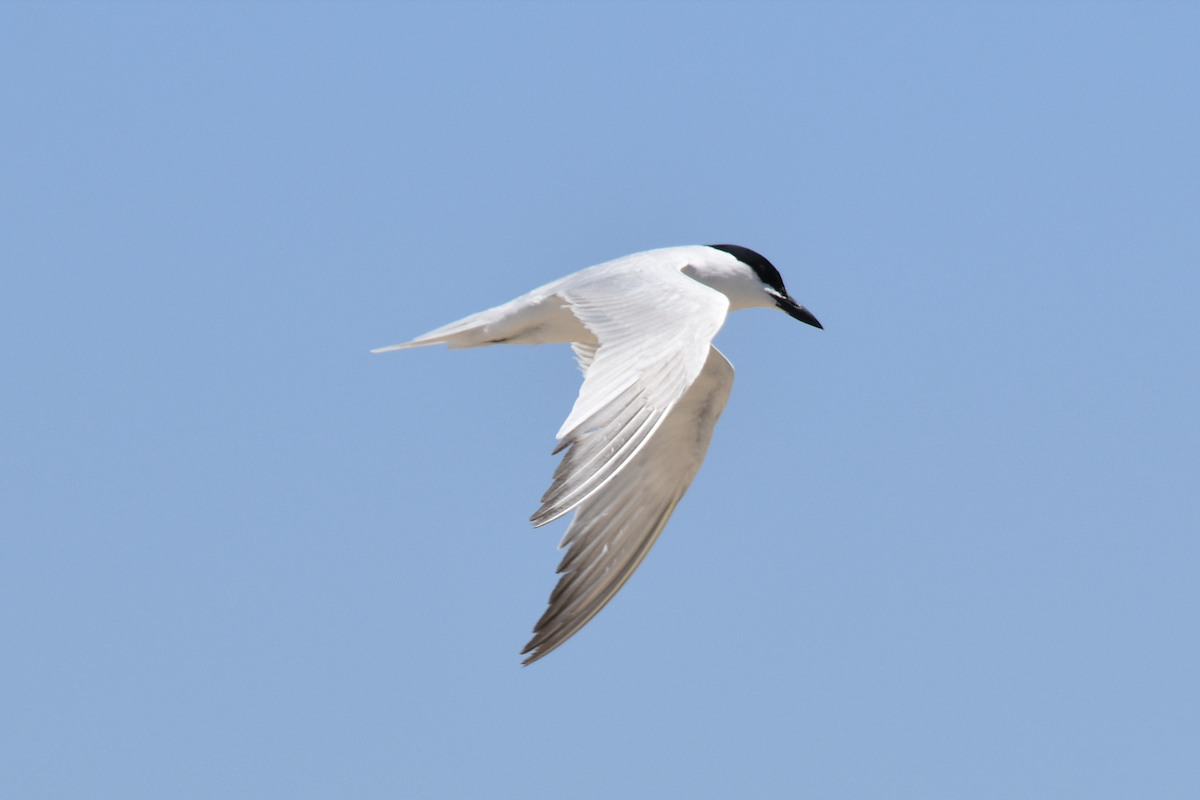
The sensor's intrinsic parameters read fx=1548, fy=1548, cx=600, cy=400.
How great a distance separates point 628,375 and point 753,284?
3.34m

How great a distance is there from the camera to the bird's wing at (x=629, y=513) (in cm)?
819

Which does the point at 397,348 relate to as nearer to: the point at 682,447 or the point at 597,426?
the point at 682,447

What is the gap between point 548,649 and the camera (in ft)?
26.2

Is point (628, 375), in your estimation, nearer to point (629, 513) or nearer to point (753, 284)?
point (629, 513)

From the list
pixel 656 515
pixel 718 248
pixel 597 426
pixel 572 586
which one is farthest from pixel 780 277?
pixel 597 426

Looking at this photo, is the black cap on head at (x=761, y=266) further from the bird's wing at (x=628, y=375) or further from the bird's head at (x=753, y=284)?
the bird's wing at (x=628, y=375)

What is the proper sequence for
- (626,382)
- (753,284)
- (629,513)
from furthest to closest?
(753,284), (629,513), (626,382)

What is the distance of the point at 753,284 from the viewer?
9.91m

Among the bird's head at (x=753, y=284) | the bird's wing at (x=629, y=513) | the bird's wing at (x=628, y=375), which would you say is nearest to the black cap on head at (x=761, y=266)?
the bird's head at (x=753, y=284)

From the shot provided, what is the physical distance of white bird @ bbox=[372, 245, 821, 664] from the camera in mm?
6566

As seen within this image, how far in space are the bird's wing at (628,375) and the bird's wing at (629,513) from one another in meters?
0.83

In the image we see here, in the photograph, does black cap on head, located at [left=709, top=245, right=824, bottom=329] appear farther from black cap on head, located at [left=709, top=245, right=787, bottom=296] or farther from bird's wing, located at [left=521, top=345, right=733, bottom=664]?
bird's wing, located at [left=521, top=345, right=733, bottom=664]

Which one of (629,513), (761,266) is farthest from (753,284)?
(629,513)

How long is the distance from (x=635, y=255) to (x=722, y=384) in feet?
3.08
